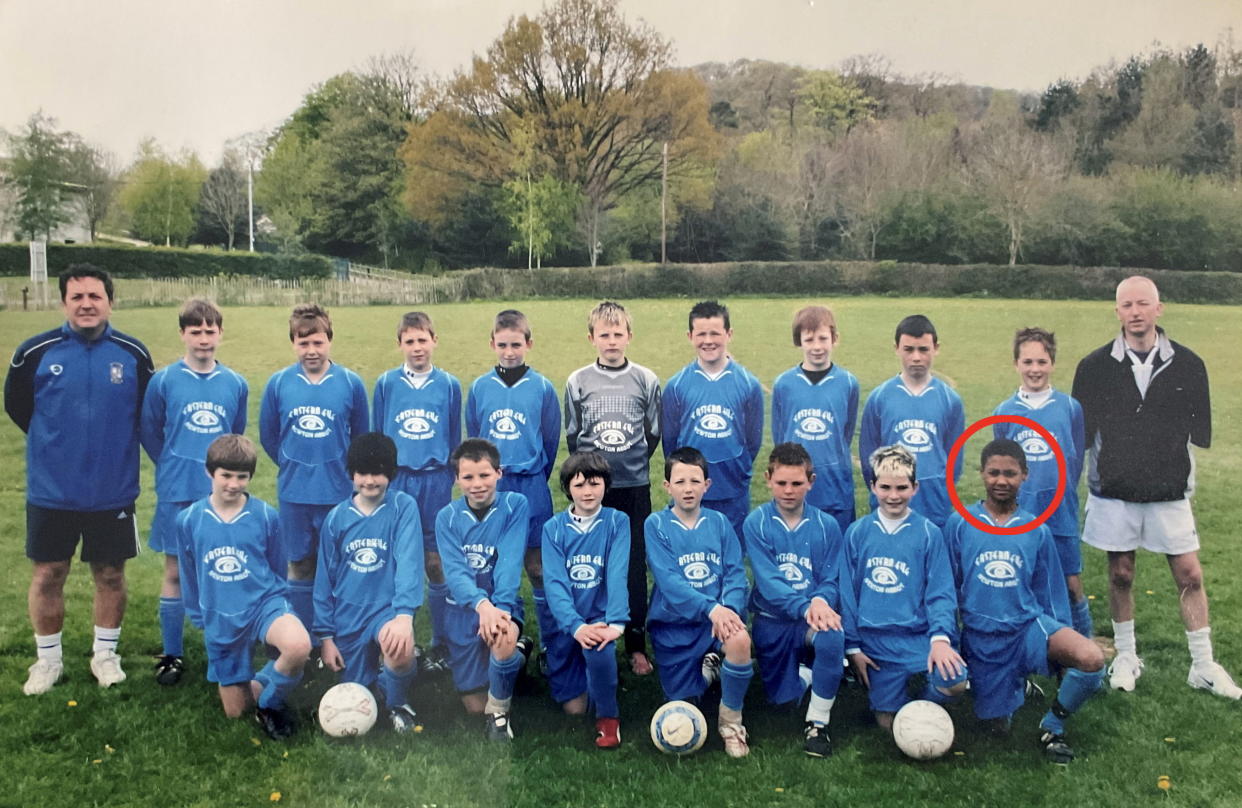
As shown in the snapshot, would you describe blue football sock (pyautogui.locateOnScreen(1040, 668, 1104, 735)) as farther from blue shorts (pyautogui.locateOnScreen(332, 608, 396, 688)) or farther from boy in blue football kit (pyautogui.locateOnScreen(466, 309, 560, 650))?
blue shorts (pyautogui.locateOnScreen(332, 608, 396, 688))

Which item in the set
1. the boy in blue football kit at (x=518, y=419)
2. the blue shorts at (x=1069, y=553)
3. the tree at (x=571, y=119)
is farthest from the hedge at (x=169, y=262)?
the blue shorts at (x=1069, y=553)

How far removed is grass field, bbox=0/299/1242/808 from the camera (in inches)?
110

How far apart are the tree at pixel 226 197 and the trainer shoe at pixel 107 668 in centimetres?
208

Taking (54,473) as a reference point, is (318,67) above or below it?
above

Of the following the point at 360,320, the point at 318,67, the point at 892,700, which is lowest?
the point at 892,700

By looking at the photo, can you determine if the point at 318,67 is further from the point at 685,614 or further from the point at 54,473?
the point at 685,614

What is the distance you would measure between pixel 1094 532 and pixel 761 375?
1.52 metres

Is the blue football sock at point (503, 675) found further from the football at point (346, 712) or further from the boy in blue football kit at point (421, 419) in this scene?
the boy in blue football kit at point (421, 419)

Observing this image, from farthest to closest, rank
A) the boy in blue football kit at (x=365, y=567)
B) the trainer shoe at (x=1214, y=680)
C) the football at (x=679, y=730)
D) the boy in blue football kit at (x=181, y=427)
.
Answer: the boy in blue football kit at (x=181, y=427) < the trainer shoe at (x=1214, y=680) < the boy in blue football kit at (x=365, y=567) < the football at (x=679, y=730)

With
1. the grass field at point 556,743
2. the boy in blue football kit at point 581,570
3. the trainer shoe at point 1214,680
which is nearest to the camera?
the grass field at point 556,743

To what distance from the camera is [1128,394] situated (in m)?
3.56

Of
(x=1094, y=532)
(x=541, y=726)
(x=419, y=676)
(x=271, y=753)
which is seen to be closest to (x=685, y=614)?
(x=541, y=726)

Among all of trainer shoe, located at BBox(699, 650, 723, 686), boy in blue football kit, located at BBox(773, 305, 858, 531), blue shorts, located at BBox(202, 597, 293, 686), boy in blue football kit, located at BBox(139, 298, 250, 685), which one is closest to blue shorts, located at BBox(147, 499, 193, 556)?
boy in blue football kit, located at BBox(139, 298, 250, 685)

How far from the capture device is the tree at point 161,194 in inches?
178
